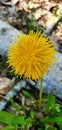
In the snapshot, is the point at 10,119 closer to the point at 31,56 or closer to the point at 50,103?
the point at 50,103

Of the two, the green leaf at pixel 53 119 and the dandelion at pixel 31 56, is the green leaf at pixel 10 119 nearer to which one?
the green leaf at pixel 53 119

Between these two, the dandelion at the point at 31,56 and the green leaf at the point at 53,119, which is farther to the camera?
the green leaf at the point at 53,119

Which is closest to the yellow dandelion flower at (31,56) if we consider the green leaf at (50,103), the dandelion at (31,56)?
the dandelion at (31,56)

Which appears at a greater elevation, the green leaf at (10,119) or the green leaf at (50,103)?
the green leaf at (50,103)

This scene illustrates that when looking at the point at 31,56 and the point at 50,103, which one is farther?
the point at 50,103

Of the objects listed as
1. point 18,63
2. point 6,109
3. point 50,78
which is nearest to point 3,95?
point 6,109

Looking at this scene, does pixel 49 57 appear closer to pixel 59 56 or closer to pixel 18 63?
pixel 18 63

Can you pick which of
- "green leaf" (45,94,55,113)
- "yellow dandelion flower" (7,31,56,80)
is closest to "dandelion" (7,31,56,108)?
"yellow dandelion flower" (7,31,56,80)

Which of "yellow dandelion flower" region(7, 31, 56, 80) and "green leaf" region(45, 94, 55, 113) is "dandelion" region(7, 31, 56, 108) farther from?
"green leaf" region(45, 94, 55, 113)

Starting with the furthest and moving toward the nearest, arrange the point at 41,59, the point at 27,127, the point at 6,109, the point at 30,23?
the point at 30,23, the point at 6,109, the point at 27,127, the point at 41,59

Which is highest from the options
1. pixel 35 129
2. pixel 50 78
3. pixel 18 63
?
pixel 18 63

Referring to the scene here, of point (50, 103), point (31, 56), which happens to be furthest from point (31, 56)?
point (50, 103)
